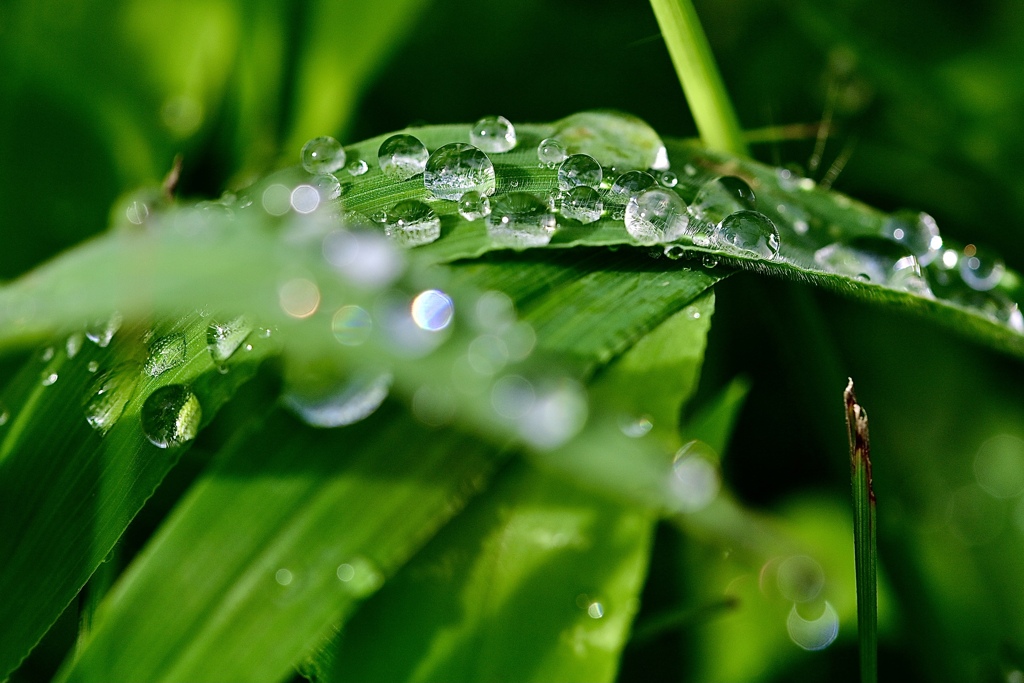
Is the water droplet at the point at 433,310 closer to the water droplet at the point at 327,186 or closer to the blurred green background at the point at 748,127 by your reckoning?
the water droplet at the point at 327,186

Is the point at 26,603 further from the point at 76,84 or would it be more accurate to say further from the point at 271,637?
the point at 76,84

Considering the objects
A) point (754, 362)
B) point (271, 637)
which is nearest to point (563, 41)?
point (754, 362)

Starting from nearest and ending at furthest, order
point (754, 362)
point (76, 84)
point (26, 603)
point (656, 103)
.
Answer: point (26, 603) → point (76, 84) → point (754, 362) → point (656, 103)

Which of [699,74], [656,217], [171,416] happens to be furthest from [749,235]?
[171,416]

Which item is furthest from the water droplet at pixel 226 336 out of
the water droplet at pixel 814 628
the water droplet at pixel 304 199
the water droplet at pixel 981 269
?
the water droplet at pixel 814 628

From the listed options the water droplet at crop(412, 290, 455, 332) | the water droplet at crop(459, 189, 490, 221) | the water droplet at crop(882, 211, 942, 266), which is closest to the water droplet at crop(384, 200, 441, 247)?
the water droplet at crop(459, 189, 490, 221)

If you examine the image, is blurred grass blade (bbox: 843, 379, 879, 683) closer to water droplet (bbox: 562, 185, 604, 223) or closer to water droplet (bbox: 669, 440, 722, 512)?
water droplet (bbox: 669, 440, 722, 512)
